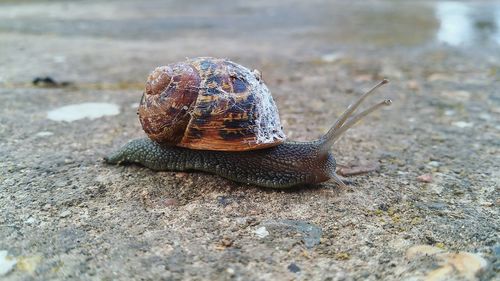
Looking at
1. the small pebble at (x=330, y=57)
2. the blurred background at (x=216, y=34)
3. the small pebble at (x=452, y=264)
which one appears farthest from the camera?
the small pebble at (x=330, y=57)

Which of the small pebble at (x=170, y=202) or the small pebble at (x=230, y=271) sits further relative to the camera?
the small pebble at (x=170, y=202)

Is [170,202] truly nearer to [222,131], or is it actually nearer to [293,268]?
[222,131]

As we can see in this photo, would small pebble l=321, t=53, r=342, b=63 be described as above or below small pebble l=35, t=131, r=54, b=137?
above

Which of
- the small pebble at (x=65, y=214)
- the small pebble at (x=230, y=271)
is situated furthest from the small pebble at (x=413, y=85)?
the small pebble at (x=65, y=214)

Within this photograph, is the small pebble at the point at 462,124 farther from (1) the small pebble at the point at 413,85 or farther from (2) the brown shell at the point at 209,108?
(2) the brown shell at the point at 209,108

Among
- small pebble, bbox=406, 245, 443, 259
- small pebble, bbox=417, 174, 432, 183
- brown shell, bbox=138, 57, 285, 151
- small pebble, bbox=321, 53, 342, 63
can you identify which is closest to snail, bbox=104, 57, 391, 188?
brown shell, bbox=138, 57, 285, 151

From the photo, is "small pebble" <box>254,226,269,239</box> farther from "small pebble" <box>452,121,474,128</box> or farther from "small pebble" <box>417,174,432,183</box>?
"small pebble" <box>452,121,474,128</box>

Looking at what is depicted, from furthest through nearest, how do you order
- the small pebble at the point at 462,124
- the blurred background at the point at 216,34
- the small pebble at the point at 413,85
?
the blurred background at the point at 216,34 → the small pebble at the point at 413,85 → the small pebble at the point at 462,124

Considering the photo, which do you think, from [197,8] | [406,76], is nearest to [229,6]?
[197,8]

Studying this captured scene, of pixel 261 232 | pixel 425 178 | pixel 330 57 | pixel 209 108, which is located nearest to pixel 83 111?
pixel 209 108
